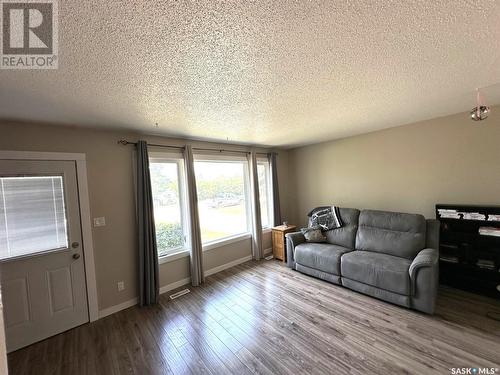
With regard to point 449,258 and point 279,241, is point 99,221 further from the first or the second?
point 449,258

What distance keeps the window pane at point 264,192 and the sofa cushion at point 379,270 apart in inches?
80.2

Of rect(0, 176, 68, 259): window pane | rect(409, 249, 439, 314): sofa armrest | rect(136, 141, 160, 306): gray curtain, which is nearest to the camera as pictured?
rect(0, 176, 68, 259): window pane

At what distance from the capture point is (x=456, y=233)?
2771mm

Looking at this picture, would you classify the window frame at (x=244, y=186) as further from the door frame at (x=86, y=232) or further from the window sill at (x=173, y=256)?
the door frame at (x=86, y=232)

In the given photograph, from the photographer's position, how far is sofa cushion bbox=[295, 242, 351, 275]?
307 cm

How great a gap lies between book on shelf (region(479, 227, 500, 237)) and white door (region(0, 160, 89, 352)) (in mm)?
4886

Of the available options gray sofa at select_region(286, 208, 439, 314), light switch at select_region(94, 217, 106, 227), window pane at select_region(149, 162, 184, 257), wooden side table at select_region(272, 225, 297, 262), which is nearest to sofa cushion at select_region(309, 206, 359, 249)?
gray sofa at select_region(286, 208, 439, 314)

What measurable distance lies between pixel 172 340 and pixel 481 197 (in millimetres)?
4161

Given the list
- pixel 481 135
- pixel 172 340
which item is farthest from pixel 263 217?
pixel 481 135

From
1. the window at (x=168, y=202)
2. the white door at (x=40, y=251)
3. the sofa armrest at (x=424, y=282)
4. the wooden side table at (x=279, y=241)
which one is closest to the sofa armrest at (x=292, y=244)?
the wooden side table at (x=279, y=241)

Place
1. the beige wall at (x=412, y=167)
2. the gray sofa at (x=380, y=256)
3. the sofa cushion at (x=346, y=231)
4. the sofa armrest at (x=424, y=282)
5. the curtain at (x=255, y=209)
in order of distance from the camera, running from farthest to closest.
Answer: the curtain at (x=255, y=209) → the sofa cushion at (x=346, y=231) → the beige wall at (x=412, y=167) → the gray sofa at (x=380, y=256) → the sofa armrest at (x=424, y=282)

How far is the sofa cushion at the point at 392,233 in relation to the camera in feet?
9.40

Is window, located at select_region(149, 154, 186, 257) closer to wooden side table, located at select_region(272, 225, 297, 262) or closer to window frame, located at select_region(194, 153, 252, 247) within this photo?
window frame, located at select_region(194, 153, 252, 247)

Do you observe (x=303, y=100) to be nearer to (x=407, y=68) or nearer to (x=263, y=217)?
(x=407, y=68)
